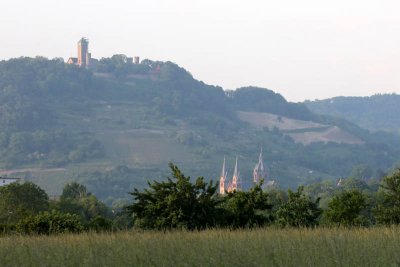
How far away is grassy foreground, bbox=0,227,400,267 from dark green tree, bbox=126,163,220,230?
31.3 feet

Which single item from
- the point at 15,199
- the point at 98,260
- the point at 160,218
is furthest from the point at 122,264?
the point at 15,199

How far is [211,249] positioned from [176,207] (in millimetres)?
12641

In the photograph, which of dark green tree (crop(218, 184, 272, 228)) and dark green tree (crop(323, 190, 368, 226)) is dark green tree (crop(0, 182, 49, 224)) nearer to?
dark green tree (crop(323, 190, 368, 226))

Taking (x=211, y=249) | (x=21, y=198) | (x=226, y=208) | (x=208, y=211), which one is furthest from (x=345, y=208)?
(x=21, y=198)

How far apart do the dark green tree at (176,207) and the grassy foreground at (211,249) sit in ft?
31.3

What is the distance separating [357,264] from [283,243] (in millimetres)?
2725

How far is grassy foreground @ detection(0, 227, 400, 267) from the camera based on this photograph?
17.3 m

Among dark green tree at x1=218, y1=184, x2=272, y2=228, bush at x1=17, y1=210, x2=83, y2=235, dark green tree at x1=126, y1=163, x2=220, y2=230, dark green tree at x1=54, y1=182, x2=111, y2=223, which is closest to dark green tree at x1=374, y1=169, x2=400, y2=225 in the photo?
dark green tree at x1=218, y1=184, x2=272, y2=228

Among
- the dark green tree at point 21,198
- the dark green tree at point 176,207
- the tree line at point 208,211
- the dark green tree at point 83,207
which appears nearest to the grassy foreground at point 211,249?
the tree line at point 208,211

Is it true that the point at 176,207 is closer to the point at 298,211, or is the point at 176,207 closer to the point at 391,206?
the point at 298,211

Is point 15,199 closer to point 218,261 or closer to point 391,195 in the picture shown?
point 391,195

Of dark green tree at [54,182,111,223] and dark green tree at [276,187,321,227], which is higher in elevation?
dark green tree at [276,187,321,227]

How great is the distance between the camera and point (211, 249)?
18656mm

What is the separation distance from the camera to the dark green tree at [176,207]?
3102 centimetres
